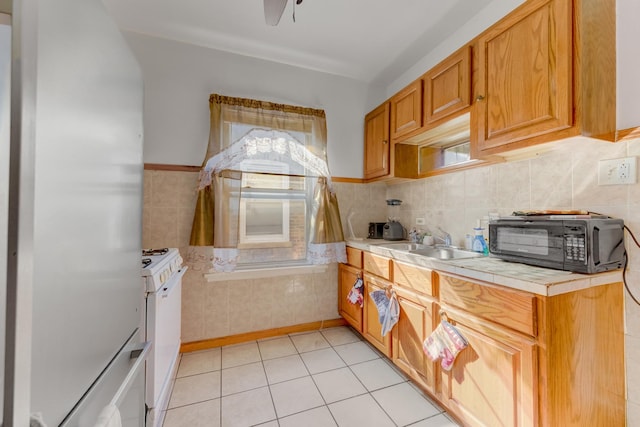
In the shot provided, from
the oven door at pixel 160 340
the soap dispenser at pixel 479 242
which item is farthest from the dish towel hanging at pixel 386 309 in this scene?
the oven door at pixel 160 340

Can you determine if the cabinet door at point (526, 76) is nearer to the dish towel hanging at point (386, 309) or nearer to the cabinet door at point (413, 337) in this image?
the cabinet door at point (413, 337)

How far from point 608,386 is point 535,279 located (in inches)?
27.3

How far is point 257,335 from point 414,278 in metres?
1.54

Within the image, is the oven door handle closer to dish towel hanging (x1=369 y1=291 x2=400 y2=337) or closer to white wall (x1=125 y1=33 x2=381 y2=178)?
white wall (x1=125 y1=33 x2=381 y2=178)

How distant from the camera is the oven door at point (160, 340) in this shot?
1.25 metres

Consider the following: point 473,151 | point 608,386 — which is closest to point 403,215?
point 473,151

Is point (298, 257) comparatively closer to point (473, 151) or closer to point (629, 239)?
point (473, 151)

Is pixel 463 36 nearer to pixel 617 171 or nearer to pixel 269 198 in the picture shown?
pixel 617 171

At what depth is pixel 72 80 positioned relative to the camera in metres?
0.57

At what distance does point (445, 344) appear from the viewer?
55.3 inches

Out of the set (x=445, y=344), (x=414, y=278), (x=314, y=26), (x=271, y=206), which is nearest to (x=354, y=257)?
(x=414, y=278)

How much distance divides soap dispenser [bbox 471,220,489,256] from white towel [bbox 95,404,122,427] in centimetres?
203

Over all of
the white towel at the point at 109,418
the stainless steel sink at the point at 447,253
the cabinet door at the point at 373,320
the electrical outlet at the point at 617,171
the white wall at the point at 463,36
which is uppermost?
the white wall at the point at 463,36

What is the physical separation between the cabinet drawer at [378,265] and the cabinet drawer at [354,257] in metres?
0.09
